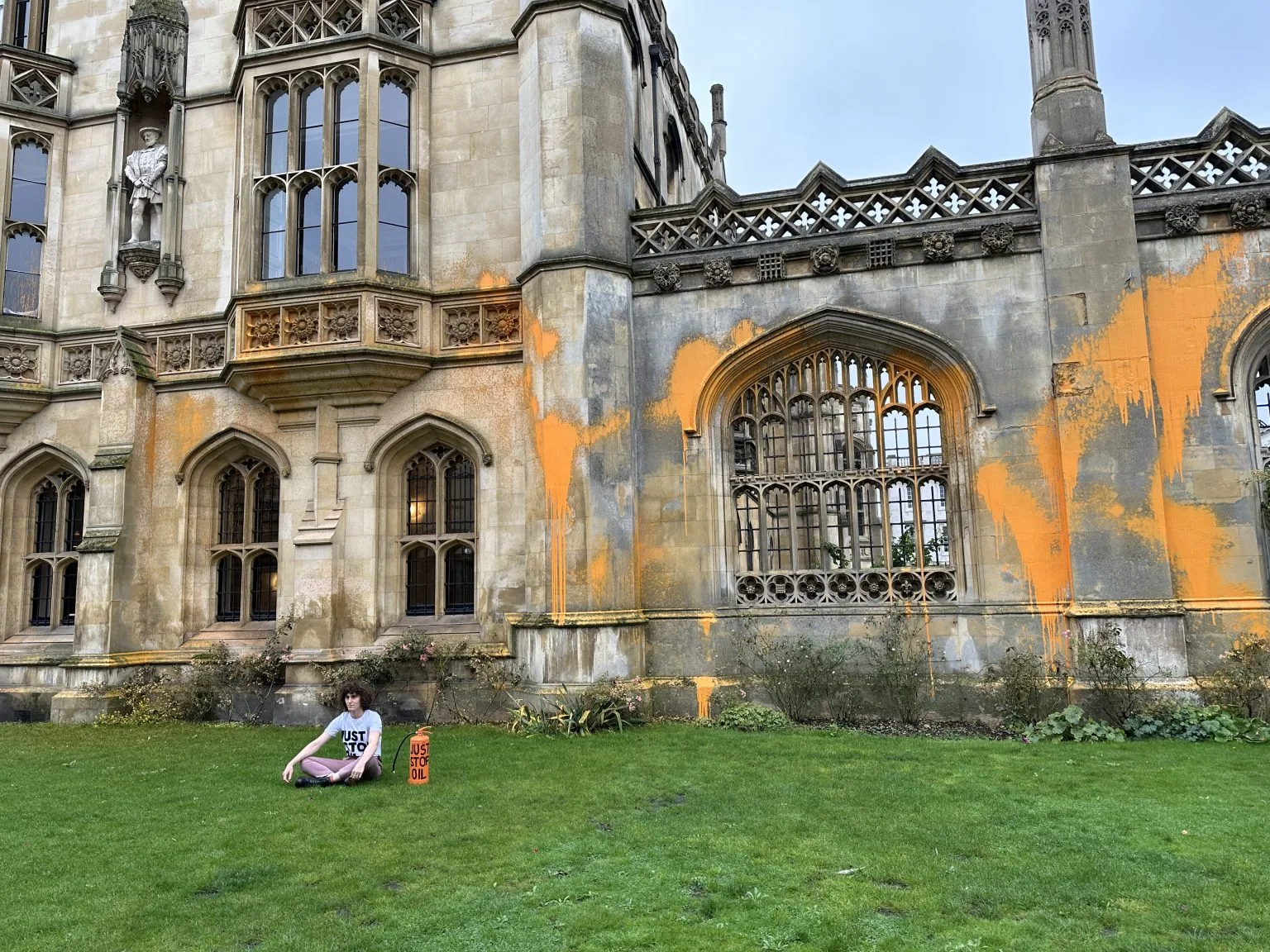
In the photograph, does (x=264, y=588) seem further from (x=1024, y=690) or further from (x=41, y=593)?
(x=1024, y=690)

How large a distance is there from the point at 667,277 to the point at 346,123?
5320 mm

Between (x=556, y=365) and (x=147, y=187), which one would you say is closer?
(x=556, y=365)

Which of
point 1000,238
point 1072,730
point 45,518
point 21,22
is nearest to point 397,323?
point 45,518

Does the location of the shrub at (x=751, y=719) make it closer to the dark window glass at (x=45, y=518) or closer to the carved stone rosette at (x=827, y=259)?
the carved stone rosette at (x=827, y=259)

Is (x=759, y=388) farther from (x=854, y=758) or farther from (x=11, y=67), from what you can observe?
(x=11, y=67)

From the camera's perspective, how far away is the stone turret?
34.8 feet

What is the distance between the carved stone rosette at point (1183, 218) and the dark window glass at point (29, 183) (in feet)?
51.8

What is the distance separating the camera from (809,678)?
10.5 metres

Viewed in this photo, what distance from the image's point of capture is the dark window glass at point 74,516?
45.0ft

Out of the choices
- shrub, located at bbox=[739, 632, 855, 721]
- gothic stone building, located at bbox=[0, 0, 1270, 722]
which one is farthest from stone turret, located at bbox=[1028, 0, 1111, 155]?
shrub, located at bbox=[739, 632, 855, 721]

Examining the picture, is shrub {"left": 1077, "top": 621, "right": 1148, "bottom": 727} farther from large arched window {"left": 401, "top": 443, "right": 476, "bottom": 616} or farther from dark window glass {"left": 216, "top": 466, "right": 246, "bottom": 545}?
dark window glass {"left": 216, "top": 466, "right": 246, "bottom": 545}

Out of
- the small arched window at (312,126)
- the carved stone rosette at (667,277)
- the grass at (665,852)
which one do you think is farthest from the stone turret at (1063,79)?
the small arched window at (312,126)

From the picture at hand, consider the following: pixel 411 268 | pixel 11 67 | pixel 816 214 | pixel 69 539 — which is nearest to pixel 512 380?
pixel 411 268

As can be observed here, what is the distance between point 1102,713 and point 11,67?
17802 mm
